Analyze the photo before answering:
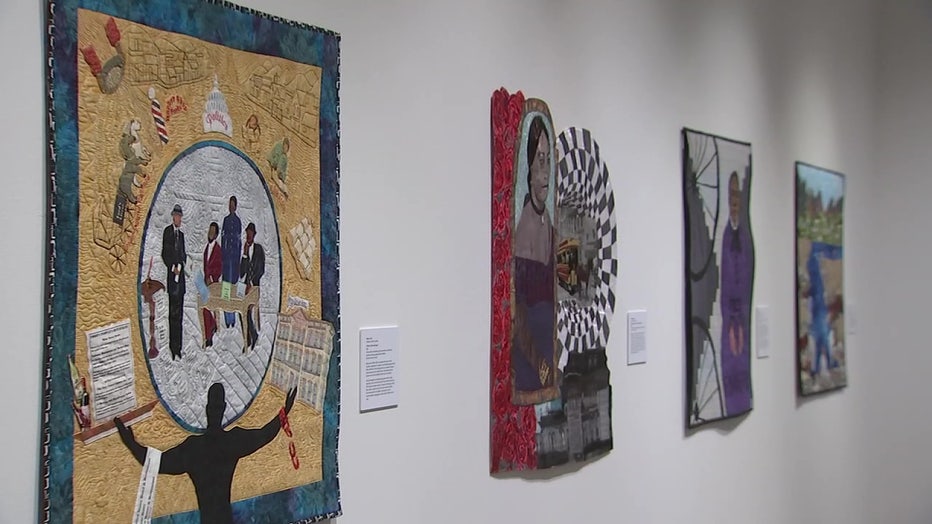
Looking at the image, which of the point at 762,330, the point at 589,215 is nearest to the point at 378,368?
the point at 589,215

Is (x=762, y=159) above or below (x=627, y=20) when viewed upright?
below

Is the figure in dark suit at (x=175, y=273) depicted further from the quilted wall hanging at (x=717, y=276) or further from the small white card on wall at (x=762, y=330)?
the small white card on wall at (x=762, y=330)

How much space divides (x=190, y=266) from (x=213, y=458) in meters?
0.29

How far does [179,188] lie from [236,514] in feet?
1.62

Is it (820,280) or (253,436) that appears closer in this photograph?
(253,436)

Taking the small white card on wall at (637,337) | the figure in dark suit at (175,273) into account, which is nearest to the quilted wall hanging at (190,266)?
the figure in dark suit at (175,273)

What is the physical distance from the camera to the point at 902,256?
4102mm

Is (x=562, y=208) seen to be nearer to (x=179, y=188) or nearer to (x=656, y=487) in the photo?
(x=656, y=487)

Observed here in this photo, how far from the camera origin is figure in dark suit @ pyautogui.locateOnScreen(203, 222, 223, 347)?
130cm

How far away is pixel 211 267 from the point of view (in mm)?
1309

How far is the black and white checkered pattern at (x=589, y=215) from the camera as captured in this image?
82.8 inches

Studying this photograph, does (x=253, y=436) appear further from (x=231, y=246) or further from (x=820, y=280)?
(x=820, y=280)

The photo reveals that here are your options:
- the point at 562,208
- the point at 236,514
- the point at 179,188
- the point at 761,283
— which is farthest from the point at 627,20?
the point at 236,514

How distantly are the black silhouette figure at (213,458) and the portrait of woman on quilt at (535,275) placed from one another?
2.43 feet
